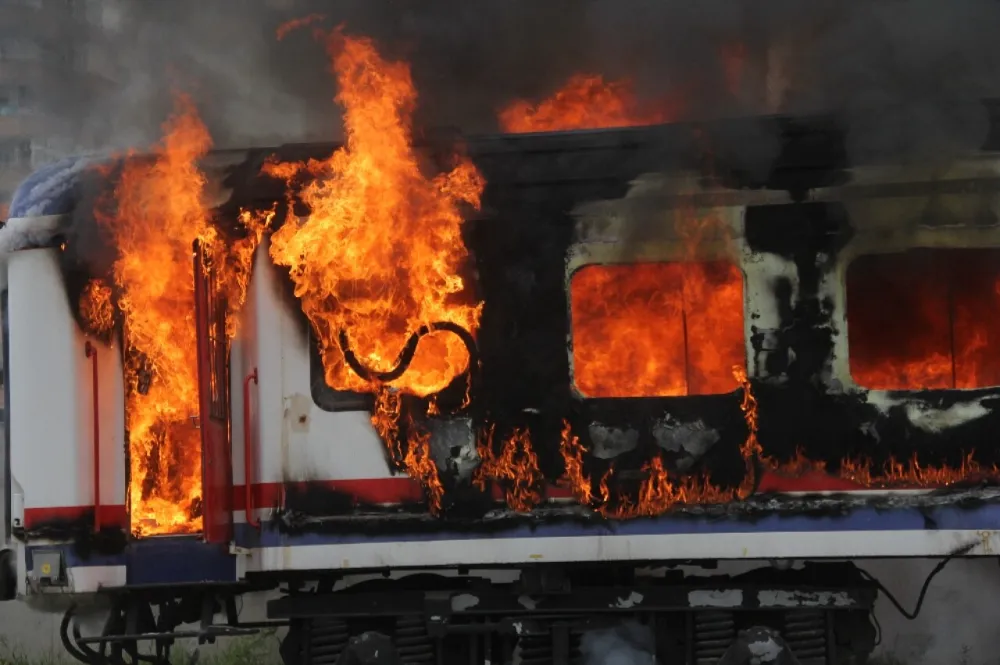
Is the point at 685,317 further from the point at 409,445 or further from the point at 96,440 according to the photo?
the point at 96,440

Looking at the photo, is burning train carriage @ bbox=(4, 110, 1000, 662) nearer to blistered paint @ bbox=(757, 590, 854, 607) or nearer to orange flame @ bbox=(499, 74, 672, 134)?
blistered paint @ bbox=(757, 590, 854, 607)

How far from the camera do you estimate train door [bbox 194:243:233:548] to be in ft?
17.8

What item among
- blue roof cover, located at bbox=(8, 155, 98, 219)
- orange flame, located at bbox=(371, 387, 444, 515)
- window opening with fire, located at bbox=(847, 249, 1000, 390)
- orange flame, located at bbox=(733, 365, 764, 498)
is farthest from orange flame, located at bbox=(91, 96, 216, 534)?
window opening with fire, located at bbox=(847, 249, 1000, 390)

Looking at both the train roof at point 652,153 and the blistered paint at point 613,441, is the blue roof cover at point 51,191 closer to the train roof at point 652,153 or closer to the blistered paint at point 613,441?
the train roof at point 652,153

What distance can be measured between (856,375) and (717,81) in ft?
5.45

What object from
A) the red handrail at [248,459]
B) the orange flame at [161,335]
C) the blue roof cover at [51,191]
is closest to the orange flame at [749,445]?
the red handrail at [248,459]

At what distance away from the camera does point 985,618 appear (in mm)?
7949

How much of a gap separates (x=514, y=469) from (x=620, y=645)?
3.46 feet

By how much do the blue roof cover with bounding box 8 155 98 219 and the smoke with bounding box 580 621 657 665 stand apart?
11.1 feet

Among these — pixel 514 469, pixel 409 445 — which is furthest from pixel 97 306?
pixel 514 469

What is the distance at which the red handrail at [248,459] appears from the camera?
5684mm

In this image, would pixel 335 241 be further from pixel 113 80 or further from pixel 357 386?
pixel 113 80

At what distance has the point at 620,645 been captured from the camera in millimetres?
5789

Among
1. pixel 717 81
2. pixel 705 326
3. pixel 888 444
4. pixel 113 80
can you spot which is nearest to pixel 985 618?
pixel 888 444
